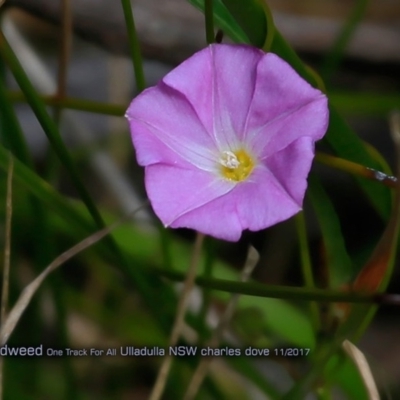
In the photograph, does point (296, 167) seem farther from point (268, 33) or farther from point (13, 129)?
point (13, 129)

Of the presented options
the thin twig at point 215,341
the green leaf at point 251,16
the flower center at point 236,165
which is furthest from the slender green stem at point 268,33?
the thin twig at point 215,341

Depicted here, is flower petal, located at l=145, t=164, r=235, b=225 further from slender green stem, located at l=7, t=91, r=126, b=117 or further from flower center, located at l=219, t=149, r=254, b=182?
slender green stem, located at l=7, t=91, r=126, b=117

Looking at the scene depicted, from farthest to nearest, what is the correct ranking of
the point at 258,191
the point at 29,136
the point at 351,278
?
1. the point at 29,136
2. the point at 351,278
3. the point at 258,191

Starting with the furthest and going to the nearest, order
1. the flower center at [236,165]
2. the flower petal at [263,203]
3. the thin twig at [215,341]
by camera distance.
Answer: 1. the thin twig at [215,341]
2. the flower center at [236,165]
3. the flower petal at [263,203]

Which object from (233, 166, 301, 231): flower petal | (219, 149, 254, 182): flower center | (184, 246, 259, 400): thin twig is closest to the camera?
(233, 166, 301, 231): flower petal

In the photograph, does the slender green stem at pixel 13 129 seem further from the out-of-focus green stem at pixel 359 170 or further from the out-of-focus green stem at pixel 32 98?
the out-of-focus green stem at pixel 359 170

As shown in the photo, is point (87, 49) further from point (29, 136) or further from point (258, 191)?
point (258, 191)

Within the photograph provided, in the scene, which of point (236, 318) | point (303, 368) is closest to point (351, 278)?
point (236, 318)

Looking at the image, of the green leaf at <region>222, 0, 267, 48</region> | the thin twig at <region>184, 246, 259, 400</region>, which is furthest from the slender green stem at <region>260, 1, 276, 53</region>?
the thin twig at <region>184, 246, 259, 400</region>
